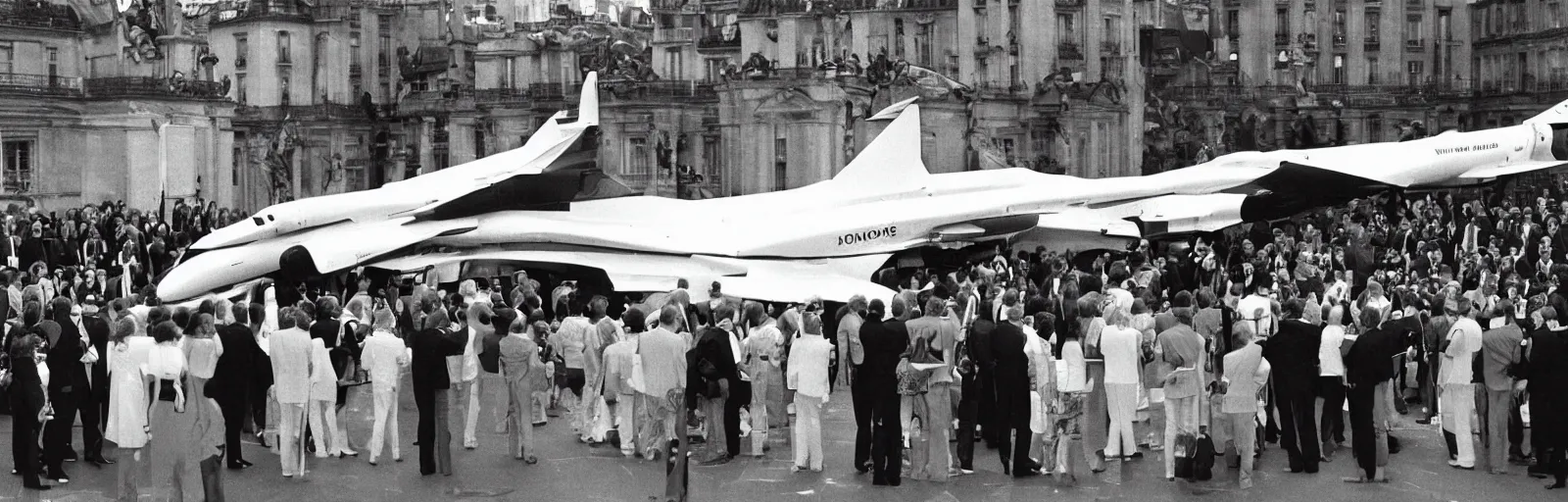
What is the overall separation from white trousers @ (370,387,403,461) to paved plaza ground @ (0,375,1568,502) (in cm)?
16

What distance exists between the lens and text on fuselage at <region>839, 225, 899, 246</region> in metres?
27.1

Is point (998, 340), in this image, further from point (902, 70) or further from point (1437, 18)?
point (1437, 18)

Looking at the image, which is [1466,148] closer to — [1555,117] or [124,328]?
[1555,117]

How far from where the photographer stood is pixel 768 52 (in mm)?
52656

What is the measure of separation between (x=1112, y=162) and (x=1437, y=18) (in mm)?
20331

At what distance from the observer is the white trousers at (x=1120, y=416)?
1672 centimetres

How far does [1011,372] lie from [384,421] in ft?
18.7

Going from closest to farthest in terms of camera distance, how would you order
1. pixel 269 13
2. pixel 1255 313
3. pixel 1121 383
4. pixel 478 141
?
pixel 1121 383
pixel 1255 313
pixel 478 141
pixel 269 13

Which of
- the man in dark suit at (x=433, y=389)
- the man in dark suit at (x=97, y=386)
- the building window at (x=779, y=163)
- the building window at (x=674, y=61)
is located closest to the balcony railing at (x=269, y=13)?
the building window at (x=674, y=61)

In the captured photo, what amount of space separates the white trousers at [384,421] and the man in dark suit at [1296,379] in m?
7.74

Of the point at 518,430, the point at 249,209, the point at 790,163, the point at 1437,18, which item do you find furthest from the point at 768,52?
the point at 518,430

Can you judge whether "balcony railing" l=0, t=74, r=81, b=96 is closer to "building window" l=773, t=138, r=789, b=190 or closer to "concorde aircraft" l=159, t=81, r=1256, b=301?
"building window" l=773, t=138, r=789, b=190

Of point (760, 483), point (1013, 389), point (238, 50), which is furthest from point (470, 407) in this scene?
point (238, 50)

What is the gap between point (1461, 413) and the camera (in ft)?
55.1
